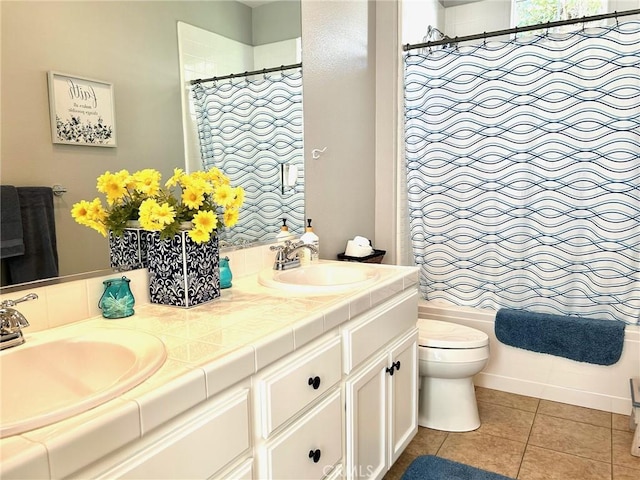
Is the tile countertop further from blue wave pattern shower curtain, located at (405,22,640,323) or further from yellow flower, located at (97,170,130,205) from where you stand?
blue wave pattern shower curtain, located at (405,22,640,323)

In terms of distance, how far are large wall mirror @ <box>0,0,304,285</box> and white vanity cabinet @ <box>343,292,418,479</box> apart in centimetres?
64

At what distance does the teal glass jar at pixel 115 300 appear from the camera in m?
1.29

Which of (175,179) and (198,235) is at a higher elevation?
(175,179)

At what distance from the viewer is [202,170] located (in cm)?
168

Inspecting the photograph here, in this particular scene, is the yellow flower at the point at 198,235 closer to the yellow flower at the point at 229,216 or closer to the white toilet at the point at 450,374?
the yellow flower at the point at 229,216

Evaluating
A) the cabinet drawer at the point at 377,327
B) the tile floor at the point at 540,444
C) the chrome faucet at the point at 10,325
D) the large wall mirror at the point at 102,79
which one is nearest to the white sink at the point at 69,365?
the chrome faucet at the point at 10,325

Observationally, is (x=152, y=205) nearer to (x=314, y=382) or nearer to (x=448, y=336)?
(x=314, y=382)

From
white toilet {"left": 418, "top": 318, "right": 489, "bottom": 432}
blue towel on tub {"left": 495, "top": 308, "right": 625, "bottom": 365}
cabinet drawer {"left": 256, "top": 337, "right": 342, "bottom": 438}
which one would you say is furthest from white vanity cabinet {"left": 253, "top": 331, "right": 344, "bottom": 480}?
blue towel on tub {"left": 495, "top": 308, "right": 625, "bottom": 365}

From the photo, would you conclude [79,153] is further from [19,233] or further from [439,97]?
[439,97]

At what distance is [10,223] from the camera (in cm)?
113

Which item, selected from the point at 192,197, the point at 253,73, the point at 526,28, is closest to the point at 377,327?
the point at 192,197

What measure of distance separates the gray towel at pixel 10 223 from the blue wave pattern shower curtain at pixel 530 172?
2.26 meters

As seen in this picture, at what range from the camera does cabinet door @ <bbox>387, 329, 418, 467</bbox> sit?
186 cm

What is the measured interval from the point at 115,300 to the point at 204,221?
0.31 m
